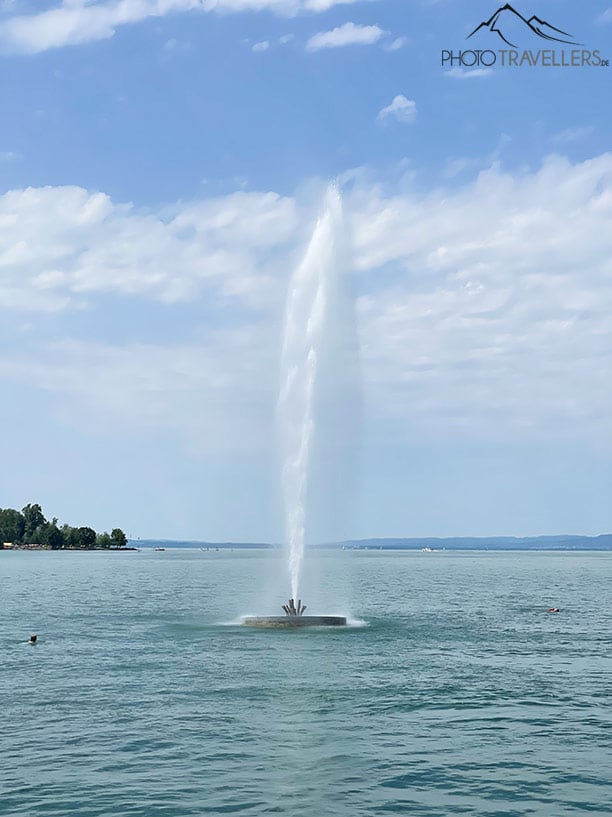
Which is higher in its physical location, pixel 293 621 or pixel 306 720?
pixel 293 621

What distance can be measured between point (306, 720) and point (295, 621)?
85.8ft

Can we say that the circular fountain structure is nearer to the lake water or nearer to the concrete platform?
the concrete platform

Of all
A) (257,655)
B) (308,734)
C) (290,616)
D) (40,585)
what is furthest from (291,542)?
(40,585)

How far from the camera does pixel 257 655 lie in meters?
52.4

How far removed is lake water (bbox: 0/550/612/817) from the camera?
2686 cm

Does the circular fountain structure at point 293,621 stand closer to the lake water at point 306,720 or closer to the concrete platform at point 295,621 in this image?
the concrete platform at point 295,621

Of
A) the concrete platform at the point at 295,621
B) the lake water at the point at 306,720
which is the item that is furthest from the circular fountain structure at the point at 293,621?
the lake water at the point at 306,720

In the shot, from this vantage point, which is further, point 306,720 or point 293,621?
point 293,621

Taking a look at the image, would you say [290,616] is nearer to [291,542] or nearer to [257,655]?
[291,542]

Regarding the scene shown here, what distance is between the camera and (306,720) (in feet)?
121

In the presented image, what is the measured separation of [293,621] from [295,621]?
148 mm

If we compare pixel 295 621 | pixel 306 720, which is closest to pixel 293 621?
pixel 295 621

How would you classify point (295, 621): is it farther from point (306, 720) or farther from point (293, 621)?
point (306, 720)

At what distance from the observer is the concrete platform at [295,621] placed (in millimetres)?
63031
